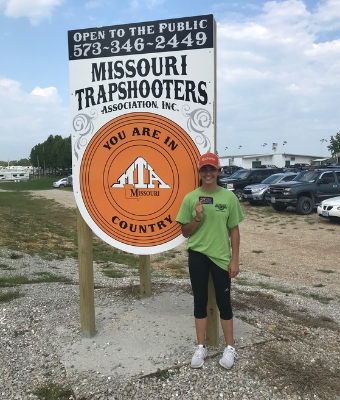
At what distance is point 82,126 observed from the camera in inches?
153

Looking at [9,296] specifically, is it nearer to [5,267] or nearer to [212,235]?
[5,267]

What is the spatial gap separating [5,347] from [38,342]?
29 cm

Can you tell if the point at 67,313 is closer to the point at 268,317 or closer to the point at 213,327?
the point at 213,327

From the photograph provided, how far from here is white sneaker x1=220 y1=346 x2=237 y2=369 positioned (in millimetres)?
3258

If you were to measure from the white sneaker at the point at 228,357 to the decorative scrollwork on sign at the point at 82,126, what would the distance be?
7.38 feet

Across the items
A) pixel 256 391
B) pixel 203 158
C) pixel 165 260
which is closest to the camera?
pixel 256 391

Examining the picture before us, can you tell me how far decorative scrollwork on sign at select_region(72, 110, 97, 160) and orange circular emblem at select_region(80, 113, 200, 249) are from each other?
0.08m

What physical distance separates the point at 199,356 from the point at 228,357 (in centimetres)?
23

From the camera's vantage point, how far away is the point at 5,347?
3703 mm

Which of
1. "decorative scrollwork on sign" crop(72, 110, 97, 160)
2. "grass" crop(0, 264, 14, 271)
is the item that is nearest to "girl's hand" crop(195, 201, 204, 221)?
"decorative scrollwork on sign" crop(72, 110, 97, 160)

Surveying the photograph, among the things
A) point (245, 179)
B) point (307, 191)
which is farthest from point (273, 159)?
point (307, 191)

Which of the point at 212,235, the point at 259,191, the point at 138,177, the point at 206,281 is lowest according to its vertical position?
the point at 259,191

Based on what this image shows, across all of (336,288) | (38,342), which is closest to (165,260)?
(336,288)

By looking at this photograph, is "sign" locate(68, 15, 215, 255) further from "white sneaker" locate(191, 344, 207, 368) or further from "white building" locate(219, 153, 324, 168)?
"white building" locate(219, 153, 324, 168)
